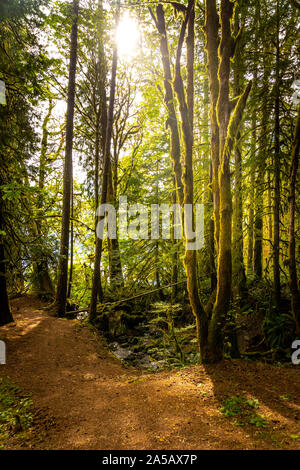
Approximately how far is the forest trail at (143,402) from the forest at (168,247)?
3 centimetres

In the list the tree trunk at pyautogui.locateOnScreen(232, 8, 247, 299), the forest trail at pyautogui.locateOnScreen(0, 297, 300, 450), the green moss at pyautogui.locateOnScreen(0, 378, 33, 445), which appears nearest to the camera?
the forest trail at pyautogui.locateOnScreen(0, 297, 300, 450)

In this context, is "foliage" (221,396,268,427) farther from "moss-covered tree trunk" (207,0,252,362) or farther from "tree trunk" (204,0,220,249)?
"tree trunk" (204,0,220,249)

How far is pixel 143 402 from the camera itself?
154 inches

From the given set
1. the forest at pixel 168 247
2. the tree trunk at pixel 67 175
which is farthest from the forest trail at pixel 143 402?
the tree trunk at pixel 67 175

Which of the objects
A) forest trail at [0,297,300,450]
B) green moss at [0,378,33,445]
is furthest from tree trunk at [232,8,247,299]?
green moss at [0,378,33,445]

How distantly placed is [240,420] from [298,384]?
181 centimetres

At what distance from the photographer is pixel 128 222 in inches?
445

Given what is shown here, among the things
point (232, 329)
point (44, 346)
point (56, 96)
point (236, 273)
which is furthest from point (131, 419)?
point (56, 96)

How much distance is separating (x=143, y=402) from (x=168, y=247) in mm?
6193

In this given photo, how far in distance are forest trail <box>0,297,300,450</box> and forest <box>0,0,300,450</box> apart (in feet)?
0.10

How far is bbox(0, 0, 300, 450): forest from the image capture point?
11.4ft

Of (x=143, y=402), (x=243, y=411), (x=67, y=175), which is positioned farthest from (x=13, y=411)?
(x=67, y=175)

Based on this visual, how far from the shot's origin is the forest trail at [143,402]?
282 centimetres

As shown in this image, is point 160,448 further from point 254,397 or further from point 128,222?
point 128,222
